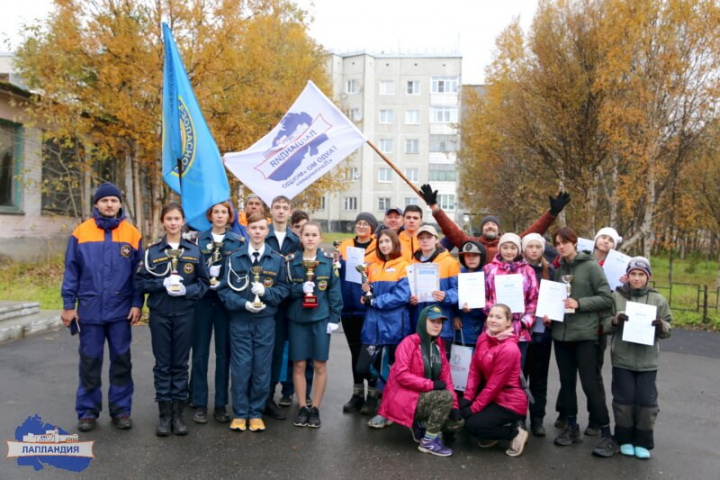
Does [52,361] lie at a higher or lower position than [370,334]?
lower

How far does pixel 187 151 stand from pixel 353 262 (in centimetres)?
224

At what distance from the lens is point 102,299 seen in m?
5.32

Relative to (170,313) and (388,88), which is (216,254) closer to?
(170,313)

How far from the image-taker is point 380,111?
187ft

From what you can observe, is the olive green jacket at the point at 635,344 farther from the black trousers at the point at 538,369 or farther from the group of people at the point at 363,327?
the black trousers at the point at 538,369

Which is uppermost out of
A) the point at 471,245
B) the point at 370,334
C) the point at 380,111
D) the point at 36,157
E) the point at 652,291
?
the point at 380,111

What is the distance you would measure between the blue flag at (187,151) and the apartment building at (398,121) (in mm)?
49152

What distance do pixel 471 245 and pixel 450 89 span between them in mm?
52784

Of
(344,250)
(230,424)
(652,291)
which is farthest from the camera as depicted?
(344,250)

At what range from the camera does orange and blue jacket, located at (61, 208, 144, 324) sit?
530 cm

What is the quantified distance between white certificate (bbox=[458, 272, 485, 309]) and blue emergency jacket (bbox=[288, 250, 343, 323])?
121 centimetres

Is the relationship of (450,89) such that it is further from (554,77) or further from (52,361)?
(52,361)

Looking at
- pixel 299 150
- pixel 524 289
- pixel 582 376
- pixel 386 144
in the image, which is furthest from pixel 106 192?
pixel 386 144

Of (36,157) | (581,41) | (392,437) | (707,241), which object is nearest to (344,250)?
(392,437)
